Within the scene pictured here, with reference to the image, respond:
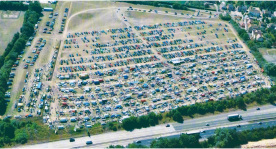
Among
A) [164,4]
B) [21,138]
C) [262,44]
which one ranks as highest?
[164,4]

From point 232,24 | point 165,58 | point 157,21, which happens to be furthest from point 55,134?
point 232,24

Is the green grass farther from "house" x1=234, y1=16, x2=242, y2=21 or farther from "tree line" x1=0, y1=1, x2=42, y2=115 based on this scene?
"house" x1=234, y1=16, x2=242, y2=21

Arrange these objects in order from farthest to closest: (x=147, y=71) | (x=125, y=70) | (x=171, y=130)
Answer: (x=147, y=71) → (x=125, y=70) → (x=171, y=130)

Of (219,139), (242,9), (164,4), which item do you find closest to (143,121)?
(219,139)

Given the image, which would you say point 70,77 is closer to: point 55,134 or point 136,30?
point 55,134

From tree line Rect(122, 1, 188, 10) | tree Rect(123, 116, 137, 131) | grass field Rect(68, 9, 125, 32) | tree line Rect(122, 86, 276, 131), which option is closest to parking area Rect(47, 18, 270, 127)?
tree line Rect(122, 86, 276, 131)

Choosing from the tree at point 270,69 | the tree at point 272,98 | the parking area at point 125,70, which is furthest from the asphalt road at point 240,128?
the tree at point 270,69

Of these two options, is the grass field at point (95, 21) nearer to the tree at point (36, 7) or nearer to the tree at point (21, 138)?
the tree at point (36, 7)

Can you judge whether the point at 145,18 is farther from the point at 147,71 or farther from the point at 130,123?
the point at 130,123
